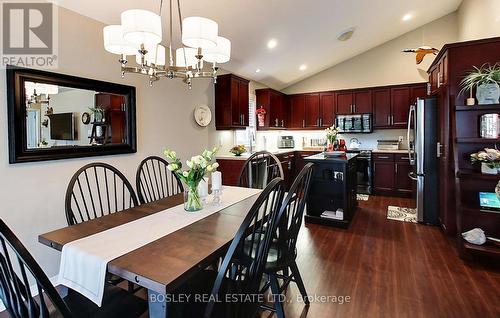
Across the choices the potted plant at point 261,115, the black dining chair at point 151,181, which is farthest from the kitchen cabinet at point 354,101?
the black dining chair at point 151,181

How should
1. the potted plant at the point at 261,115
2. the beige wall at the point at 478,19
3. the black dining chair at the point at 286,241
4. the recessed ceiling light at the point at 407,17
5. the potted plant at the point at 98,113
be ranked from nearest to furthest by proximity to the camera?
the black dining chair at the point at 286,241 < the potted plant at the point at 98,113 < the beige wall at the point at 478,19 < the recessed ceiling light at the point at 407,17 < the potted plant at the point at 261,115

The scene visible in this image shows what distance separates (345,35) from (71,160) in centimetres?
475

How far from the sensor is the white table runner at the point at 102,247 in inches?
46.3

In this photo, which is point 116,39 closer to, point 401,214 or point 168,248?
point 168,248

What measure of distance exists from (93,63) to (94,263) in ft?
7.37

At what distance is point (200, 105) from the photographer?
4.23m

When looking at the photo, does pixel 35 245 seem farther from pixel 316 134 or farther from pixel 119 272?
pixel 316 134

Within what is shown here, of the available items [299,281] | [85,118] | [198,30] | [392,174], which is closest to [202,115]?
[85,118]

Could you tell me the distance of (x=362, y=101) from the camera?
603cm

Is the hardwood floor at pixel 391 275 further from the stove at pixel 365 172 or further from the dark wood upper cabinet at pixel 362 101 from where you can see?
the dark wood upper cabinet at pixel 362 101

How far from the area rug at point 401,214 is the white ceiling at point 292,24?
316 cm

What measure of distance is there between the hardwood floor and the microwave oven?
9.11 feet

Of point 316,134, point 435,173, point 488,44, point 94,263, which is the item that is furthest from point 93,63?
point 316,134

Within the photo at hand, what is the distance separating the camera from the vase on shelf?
8.81ft
